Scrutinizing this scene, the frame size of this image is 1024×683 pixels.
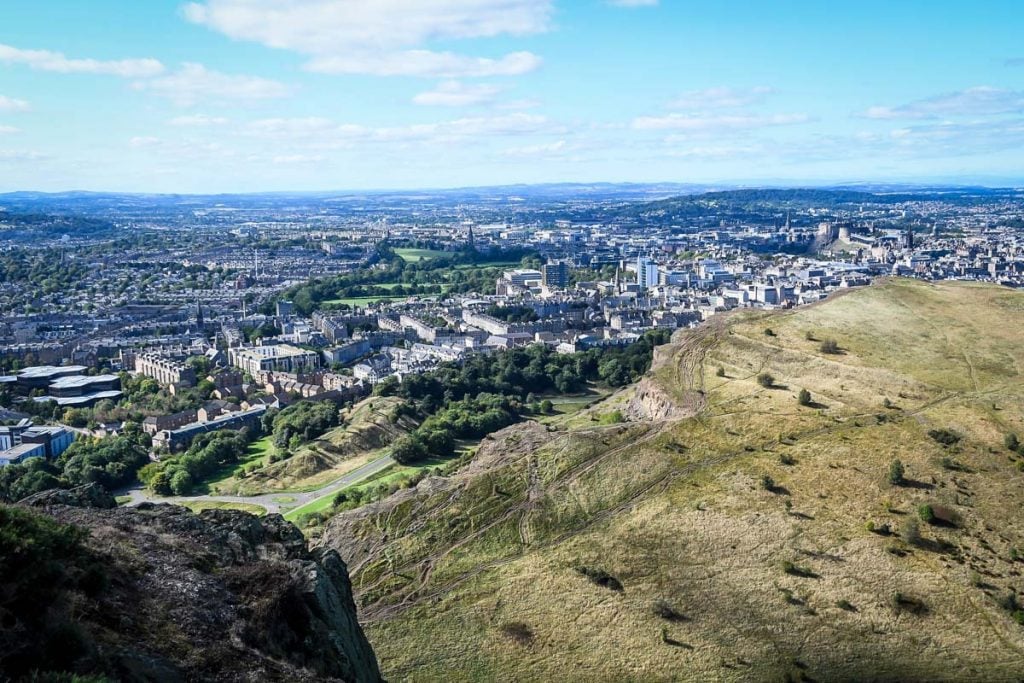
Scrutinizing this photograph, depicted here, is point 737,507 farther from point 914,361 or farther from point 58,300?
point 58,300

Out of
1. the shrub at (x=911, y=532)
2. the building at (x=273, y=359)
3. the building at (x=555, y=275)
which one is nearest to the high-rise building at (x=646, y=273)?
the building at (x=555, y=275)

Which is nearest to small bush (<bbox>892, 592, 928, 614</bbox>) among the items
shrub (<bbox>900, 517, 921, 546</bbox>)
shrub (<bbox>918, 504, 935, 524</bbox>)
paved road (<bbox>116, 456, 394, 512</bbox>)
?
shrub (<bbox>900, 517, 921, 546</bbox>)

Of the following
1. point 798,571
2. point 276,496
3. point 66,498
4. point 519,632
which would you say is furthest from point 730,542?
point 276,496

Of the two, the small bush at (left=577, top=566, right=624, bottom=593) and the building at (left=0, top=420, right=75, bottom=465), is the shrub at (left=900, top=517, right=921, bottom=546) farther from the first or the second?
the building at (left=0, top=420, right=75, bottom=465)

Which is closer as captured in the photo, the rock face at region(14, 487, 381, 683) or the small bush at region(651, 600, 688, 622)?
the rock face at region(14, 487, 381, 683)

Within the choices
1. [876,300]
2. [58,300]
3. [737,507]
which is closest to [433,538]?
[737,507]
